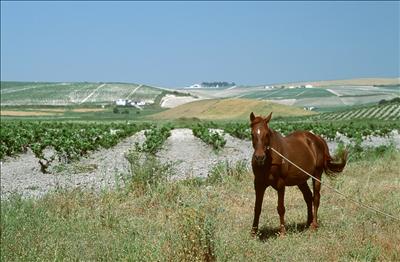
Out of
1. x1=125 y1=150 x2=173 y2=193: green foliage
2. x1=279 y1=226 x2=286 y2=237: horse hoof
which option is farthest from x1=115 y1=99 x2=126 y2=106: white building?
x1=279 y1=226 x2=286 y2=237: horse hoof

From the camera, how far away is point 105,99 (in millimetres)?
108250

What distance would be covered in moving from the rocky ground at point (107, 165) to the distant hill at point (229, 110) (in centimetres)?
3263

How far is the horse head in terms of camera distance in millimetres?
7426

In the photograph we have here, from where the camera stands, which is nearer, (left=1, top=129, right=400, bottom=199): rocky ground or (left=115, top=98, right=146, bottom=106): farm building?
(left=1, top=129, right=400, bottom=199): rocky ground

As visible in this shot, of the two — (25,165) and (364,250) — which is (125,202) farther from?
(25,165)

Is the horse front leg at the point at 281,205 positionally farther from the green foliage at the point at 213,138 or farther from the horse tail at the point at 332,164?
the green foliage at the point at 213,138

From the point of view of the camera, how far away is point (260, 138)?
749cm

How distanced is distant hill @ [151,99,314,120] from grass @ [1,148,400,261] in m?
50.0

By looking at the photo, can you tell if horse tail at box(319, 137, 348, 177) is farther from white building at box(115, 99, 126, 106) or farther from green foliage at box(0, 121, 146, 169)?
white building at box(115, 99, 126, 106)

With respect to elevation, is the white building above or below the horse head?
below

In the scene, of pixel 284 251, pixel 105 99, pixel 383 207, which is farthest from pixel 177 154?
pixel 105 99

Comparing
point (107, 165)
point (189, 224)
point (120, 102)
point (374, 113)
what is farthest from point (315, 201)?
point (120, 102)

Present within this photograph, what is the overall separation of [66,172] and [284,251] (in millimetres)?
12516

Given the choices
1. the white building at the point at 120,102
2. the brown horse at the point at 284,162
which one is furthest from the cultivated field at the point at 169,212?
the white building at the point at 120,102
